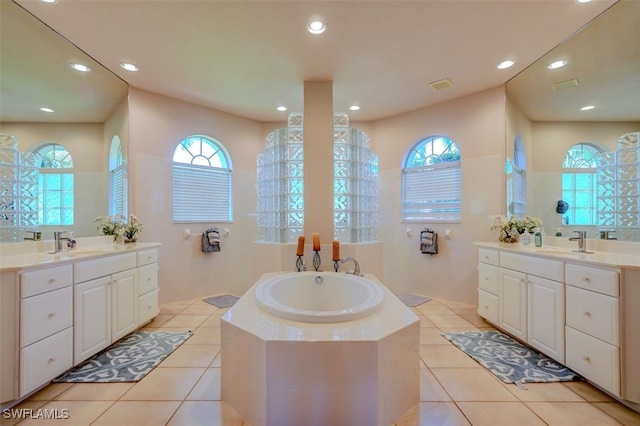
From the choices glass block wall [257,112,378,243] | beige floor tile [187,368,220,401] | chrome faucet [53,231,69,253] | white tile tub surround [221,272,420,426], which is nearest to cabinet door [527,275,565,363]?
white tile tub surround [221,272,420,426]

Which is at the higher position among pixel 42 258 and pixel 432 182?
pixel 432 182

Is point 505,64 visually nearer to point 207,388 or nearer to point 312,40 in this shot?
point 312,40

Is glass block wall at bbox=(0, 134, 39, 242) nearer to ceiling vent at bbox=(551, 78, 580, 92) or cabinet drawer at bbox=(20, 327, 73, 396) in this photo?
cabinet drawer at bbox=(20, 327, 73, 396)

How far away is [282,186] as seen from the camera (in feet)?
10.0

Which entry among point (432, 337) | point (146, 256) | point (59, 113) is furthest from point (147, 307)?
point (432, 337)

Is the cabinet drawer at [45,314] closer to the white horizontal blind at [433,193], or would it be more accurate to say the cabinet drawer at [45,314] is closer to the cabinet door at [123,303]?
the cabinet door at [123,303]

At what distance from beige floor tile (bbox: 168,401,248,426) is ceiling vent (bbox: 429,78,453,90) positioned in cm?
346

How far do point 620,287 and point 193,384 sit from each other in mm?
2726

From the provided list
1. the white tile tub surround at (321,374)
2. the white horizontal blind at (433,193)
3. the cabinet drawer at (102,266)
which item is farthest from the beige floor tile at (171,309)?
the white horizontal blind at (433,193)

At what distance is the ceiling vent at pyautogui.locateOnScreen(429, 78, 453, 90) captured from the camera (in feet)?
9.70

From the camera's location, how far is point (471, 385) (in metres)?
1.77

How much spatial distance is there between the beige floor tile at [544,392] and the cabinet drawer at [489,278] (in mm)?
880

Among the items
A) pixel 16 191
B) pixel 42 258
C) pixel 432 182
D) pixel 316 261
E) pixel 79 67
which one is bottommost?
pixel 316 261

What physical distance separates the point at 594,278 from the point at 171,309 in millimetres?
3839
